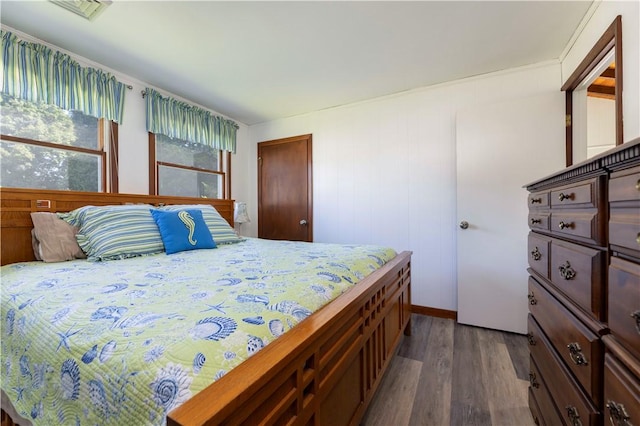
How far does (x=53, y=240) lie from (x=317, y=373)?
197cm

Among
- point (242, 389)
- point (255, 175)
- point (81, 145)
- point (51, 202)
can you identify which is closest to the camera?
point (242, 389)

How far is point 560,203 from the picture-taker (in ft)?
3.29

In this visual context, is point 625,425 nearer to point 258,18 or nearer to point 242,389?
point 242,389

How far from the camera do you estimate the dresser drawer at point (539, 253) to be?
1.13m

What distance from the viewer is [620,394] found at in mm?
651

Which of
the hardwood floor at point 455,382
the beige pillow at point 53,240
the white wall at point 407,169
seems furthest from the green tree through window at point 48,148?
the hardwood floor at point 455,382

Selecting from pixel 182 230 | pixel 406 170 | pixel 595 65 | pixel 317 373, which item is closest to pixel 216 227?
pixel 182 230

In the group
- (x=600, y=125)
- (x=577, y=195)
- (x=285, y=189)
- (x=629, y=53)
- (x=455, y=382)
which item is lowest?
(x=455, y=382)

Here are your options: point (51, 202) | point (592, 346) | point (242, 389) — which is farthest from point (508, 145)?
point (51, 202)

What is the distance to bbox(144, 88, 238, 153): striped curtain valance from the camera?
274 cm

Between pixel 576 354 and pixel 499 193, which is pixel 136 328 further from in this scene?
A: pixel 499 193

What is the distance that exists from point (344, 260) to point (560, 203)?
1032 millimetres

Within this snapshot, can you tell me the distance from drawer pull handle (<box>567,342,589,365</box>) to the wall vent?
2.84 metres

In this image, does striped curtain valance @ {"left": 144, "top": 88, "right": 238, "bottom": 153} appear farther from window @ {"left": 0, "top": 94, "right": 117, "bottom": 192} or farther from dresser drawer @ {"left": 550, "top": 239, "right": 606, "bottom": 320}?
dresser drawer @ {"left": 550, "top": 239, "right": 606, "bottom": 320}
